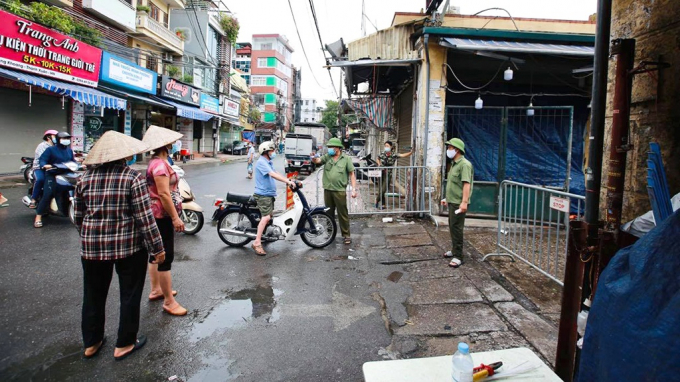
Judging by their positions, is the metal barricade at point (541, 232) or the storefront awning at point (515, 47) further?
the storefront awning at point (515, 47)

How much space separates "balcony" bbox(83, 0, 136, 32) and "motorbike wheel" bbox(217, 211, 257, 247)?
17.1m

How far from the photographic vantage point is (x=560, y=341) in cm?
241

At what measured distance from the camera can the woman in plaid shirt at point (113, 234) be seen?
3012mm

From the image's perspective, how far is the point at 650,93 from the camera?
8.28ft

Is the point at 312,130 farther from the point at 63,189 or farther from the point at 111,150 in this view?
the point at 111,150

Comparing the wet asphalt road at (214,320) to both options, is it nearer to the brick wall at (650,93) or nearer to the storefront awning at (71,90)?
the brick wall at (650,93)

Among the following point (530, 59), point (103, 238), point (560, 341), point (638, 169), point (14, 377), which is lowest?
point (14, 377)

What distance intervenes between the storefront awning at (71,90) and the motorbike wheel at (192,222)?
8826mm

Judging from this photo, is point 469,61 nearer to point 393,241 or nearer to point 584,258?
point 393,241

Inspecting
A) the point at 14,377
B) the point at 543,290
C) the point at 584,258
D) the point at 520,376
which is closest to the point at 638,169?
the point at 584,258

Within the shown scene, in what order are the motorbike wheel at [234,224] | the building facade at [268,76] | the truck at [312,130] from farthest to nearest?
the building facade at [268,76]
the truck at [312,130]
the motorbike wheel at [234,224]

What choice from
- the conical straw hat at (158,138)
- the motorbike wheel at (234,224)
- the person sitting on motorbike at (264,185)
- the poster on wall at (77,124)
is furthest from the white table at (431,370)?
the poster on wall at (77,124)

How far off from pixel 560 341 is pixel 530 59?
24.6ft

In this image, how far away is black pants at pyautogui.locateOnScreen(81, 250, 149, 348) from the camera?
122 inches
